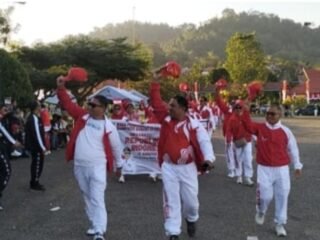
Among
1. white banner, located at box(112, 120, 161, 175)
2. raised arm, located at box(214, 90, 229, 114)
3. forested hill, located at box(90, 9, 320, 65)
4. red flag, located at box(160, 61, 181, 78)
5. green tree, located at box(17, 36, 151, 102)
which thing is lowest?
white banner, located at box(112, 120, 161, 175)

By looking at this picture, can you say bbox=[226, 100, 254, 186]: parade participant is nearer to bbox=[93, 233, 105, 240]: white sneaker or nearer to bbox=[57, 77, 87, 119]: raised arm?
bbox=[57, 77, 87, 119]: raised arm

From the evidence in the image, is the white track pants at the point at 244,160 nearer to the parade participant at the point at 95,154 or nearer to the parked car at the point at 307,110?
the parade participant at the point at 95,154

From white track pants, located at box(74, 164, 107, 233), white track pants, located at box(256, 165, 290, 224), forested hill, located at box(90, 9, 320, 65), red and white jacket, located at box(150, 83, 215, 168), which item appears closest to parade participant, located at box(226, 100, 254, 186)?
white track pants, located at box(256, 165, 290, 224)

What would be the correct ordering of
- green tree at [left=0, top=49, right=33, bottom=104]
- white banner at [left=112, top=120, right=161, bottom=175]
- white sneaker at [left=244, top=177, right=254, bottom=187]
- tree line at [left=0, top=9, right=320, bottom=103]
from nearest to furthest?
white sneaker at [left=244, top=177, right=254, bottom=187]
white banner at [left=112, top=120, right=161, bottom=175]
green tree at [left=0, top=49, right=33, bottom=104]
tree line at [left=0, top=9, right=320, bottom=103]

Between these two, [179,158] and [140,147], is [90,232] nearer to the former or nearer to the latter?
[179,158]

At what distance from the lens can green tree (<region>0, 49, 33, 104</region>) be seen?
26.6m

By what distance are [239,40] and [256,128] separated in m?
75.7

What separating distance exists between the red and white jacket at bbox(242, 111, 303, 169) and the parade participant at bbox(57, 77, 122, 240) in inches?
78.1

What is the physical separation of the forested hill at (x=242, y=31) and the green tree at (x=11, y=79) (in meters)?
126

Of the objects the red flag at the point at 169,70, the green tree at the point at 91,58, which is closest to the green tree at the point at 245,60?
the green tree at the point at 91,58

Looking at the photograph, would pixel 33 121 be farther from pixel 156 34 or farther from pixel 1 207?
pixel 156 34

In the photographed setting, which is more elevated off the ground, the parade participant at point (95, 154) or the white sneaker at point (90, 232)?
the parade participant at point (95, 154)

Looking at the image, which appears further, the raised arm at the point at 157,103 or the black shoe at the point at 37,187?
the black shoe at the point at 37,187

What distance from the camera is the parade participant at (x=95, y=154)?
759cm
